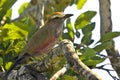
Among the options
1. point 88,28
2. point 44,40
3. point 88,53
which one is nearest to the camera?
point 88,53

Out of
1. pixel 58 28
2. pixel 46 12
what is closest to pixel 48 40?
pixel 58 28

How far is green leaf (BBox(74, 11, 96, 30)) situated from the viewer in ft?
10.1

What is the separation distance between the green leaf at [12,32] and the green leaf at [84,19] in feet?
1.39

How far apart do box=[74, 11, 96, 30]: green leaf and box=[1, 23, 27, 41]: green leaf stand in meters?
0.42

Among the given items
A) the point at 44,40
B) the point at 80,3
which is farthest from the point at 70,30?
the point at 80,3

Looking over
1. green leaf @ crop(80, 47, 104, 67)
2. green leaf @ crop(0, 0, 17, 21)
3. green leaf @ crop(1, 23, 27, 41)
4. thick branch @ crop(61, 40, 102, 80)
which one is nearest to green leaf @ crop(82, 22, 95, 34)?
green leaf @ crop(80, 47, 104, 67)

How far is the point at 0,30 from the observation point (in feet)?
10.4

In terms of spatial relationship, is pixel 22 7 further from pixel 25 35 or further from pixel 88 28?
pixel 88 28

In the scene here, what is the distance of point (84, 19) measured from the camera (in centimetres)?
312

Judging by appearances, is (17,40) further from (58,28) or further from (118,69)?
(118,69)

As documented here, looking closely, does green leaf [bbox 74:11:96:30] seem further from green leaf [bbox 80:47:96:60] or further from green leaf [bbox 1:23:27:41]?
green leaf [bbox 80:47:96:60]

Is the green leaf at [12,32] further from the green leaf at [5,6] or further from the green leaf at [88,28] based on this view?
the green leaf at [88,28]

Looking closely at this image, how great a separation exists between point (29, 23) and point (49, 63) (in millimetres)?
904

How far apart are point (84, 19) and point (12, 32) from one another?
0.58m
